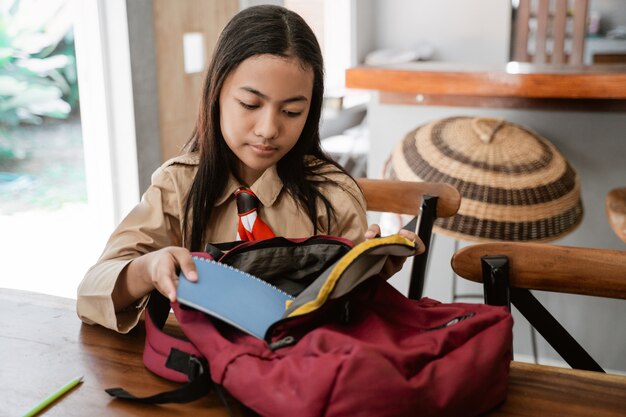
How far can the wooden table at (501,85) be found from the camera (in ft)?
7.62

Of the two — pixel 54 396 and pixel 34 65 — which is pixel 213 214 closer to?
pixel 54 396

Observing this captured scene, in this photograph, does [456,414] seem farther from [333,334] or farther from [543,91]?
[543,91]

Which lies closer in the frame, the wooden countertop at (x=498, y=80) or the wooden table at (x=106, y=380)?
the wooden table at (x=106, y=380)

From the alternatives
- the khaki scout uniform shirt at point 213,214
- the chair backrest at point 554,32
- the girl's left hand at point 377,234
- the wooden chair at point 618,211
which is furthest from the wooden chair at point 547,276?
the chair backrest at point 554,32

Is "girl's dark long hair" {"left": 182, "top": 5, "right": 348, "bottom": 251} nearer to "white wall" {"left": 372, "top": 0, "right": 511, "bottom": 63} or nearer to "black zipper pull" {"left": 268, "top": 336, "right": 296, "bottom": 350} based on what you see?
"black zipper pull" {"left": 268, "top": 336, "right": 296, "bottom": 350}

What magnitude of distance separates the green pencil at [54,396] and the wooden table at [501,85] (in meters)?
1.89

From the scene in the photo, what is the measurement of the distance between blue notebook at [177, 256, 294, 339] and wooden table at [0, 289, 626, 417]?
10cm

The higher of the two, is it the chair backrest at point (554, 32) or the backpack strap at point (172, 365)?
the chair backrest at point (554, 32)

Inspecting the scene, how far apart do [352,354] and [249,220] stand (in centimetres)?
56

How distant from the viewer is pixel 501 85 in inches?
96.6

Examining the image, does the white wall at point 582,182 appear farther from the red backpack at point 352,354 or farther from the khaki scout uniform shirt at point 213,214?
the red backpack at point 352,354

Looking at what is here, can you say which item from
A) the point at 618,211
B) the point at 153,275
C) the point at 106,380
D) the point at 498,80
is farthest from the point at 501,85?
the point at 106,380

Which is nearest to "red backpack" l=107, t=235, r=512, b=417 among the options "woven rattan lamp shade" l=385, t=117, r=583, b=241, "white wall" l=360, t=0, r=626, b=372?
"woven rattan lamp shade" l=385, t=117, r=583, b=241

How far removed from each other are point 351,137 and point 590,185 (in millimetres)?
2331
